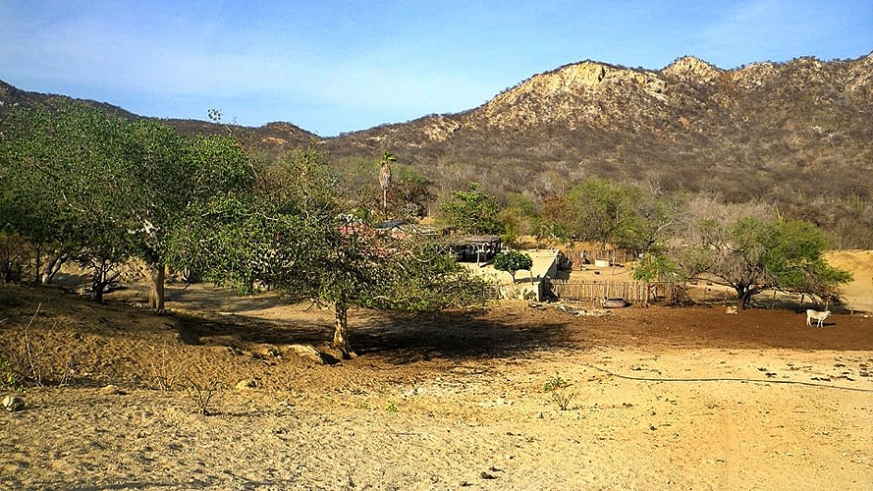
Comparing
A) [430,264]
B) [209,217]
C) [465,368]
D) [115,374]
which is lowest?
[465,368]

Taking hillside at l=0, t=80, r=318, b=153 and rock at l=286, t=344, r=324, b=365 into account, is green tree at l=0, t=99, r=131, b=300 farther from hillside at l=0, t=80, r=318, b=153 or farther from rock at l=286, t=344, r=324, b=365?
hillside at l=0, t=80, r=318, b=153

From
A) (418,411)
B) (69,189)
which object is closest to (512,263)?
(69,189)

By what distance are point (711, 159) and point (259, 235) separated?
75.6 m

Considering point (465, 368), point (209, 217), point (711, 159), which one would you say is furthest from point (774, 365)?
point (711, 159)

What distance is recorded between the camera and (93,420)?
22.0 ft

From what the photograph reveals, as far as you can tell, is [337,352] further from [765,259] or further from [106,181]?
[765,259]

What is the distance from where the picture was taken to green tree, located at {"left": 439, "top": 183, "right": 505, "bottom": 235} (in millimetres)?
38188

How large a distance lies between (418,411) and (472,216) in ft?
95.9

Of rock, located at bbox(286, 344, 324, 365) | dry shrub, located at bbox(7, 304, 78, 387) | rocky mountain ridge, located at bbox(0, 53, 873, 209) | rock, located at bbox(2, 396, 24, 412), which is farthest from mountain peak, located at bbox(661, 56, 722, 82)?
rock, located at bbox(2, 396, 24, 412)

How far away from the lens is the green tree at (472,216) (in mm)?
38188

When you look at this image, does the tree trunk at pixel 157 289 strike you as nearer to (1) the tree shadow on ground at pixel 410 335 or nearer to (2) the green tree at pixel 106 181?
(1) the tree shadow on ground at pixel 410 335

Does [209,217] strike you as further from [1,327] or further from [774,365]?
[774,365]

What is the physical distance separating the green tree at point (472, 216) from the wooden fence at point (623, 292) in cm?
1419

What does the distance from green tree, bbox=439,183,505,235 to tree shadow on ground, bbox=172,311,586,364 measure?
59.7 feet
